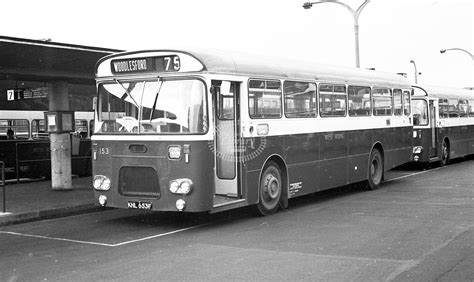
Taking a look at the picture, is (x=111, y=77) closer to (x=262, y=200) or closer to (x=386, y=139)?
(x=262, y=200)

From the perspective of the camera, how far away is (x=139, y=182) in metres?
9.95

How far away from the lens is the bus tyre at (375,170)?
1520 centimetres

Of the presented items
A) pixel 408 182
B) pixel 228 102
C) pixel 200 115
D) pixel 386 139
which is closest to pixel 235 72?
pixel 228 102

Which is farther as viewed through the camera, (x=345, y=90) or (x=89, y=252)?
(x=345, y=90)

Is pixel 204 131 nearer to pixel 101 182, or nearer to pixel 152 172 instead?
pixel 152 172

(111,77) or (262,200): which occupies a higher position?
(111,77)

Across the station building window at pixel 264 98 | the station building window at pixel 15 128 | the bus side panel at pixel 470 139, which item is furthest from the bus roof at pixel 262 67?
the bus side panel at pixel 470 139

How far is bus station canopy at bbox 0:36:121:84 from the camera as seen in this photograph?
1242 centimetres

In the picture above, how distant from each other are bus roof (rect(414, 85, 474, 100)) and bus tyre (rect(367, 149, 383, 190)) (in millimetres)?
6432

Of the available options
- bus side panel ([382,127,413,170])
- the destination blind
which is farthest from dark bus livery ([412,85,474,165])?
the destination blind

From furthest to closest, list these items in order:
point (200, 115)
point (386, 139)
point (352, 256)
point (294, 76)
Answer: point (386, 139) < point (294, 76) < point (200, 115) < point (352, 256)

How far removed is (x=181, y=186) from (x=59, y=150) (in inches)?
257

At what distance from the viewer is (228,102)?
10391 mm

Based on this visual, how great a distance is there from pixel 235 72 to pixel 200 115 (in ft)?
4.04
